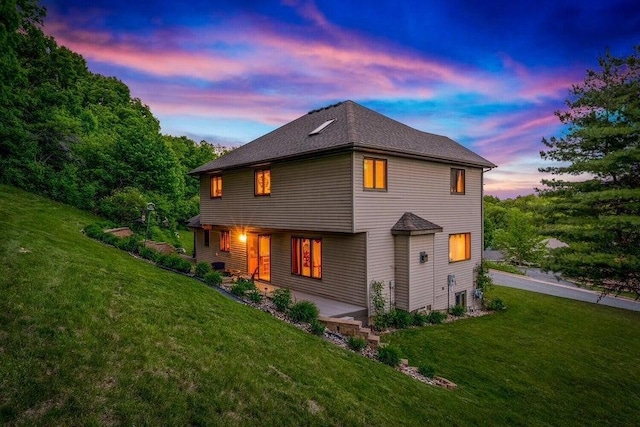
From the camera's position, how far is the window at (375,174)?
12.2 m

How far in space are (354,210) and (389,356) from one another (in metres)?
5.06

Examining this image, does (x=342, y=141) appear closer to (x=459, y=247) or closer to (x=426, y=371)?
(x=426, y=371)

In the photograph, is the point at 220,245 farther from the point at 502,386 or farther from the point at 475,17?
the point at 475,17

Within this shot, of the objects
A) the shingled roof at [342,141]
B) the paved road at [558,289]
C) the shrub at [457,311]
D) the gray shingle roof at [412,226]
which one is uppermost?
the shingled roof at [342,141]

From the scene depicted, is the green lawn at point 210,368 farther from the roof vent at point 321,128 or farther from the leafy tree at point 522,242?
the leafy tree at point 522,242

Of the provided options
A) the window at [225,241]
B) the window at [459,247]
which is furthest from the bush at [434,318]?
the window at [225,241]

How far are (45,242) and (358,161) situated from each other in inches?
382

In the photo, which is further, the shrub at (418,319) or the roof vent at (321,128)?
the roof vent at (321,128)

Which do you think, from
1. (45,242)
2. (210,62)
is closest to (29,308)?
(45,242)

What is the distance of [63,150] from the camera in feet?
87.7

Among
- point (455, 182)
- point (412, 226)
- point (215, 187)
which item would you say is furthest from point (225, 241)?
point (455, 182)

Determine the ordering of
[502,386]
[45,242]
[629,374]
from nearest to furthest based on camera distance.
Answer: [502,386] < [45,242] < [629,374]

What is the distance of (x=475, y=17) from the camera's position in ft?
55.5

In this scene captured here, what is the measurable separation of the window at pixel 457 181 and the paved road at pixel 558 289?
499 inches
